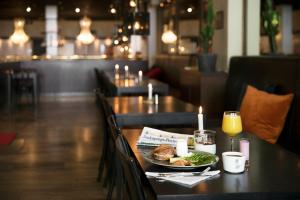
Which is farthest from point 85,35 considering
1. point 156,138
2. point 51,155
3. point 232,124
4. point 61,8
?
point 232,124

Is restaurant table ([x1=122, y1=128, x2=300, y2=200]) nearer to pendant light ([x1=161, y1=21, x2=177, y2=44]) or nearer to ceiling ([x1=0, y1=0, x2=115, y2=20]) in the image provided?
pendant light ([x1=161, y1=21, x2=177, y2=44])

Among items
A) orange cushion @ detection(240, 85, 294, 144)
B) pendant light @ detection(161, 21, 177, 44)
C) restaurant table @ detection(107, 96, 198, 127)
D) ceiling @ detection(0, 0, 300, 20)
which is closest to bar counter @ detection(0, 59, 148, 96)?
pendant light @ detection(161, 21, 177, 44)

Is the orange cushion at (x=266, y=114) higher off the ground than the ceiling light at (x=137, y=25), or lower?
lower

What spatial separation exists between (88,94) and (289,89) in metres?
9.75

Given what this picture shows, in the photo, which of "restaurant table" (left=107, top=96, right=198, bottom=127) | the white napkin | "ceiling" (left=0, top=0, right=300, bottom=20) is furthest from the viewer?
"ceiling" (left=0, top=0, right=300, bottom=20)

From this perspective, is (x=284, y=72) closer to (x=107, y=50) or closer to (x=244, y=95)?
(x=244, y=95)

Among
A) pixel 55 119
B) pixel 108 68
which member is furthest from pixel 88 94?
pixel 55 119

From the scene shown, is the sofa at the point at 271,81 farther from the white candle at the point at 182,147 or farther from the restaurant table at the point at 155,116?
the white candle at the point at 182,147

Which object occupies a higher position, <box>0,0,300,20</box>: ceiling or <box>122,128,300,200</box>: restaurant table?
<box>0,0,300,20</box>: ceiling

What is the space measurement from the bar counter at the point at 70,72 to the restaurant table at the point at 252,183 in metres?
11.1

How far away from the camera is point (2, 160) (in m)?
5.29

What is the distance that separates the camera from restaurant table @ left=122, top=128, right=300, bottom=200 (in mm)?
1738

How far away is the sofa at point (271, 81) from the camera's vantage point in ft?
12.8

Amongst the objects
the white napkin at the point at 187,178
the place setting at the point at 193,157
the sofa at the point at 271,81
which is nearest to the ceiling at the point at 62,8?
the sofa at the point at 271,81
